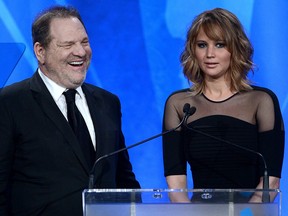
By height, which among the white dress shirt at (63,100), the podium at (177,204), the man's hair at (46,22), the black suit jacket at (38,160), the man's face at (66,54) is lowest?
the podium at (177,204)

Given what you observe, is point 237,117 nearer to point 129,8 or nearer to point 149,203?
point 149,203

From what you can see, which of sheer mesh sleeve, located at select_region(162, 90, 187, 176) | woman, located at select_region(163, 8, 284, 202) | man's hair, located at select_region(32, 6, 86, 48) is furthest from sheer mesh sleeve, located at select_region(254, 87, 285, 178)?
man's hair, located at select_region(32, 6, 86, 48)

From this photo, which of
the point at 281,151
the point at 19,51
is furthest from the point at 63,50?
the point at 281,151

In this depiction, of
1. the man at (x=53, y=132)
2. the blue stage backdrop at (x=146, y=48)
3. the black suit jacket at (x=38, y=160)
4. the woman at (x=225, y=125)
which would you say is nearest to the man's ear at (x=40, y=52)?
the man at (x=53, y=132)

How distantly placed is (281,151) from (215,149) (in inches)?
10.0

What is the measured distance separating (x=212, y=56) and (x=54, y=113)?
649 mm

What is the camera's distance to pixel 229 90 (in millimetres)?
2807

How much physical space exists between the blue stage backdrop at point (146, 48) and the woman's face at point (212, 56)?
846mm

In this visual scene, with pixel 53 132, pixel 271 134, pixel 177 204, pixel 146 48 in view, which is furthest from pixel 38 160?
pixel 146 48

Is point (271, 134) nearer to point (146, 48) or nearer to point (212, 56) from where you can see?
point (212, 56)

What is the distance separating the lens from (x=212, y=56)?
2734 mm

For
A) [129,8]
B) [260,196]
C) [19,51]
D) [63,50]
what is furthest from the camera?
[129,8]

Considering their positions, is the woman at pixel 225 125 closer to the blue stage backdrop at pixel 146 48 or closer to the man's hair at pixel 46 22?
the man's hair at pixel 46 22

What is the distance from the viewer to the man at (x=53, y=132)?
2557 millimetres
